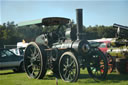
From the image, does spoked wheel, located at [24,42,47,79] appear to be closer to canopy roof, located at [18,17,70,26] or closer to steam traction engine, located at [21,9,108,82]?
steam traction engine, located at [21,9,108,82]

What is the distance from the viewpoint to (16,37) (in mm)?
43344

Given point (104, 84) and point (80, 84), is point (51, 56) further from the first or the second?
point (104, 84)

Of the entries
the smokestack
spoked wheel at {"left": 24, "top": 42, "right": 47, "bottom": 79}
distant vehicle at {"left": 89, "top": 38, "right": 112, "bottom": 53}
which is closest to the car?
spoked wheel at {"left": 24, "top": 42, "right": 47, "bottom": 79}

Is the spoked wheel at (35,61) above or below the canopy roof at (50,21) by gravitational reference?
below

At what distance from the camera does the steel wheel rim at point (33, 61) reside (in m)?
7.75

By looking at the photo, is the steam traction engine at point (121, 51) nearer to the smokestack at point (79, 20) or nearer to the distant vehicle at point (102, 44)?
the distant vehicle at point (102, 44)

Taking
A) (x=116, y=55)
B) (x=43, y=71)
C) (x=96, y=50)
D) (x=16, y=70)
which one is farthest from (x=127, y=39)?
(x=16, y=70)

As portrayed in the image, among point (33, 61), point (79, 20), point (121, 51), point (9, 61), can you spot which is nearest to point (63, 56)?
point (33, 61)

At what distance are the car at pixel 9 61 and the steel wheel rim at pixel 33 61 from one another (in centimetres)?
215

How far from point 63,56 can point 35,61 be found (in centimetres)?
159

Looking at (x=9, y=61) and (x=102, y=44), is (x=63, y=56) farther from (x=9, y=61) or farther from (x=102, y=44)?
(x=102, y=44)

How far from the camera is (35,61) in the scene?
788 centimetres

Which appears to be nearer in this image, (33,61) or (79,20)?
(33,61)

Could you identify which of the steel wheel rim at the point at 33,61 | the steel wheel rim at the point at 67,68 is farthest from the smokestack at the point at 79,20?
the steel wheel rim at the point at 67,68
